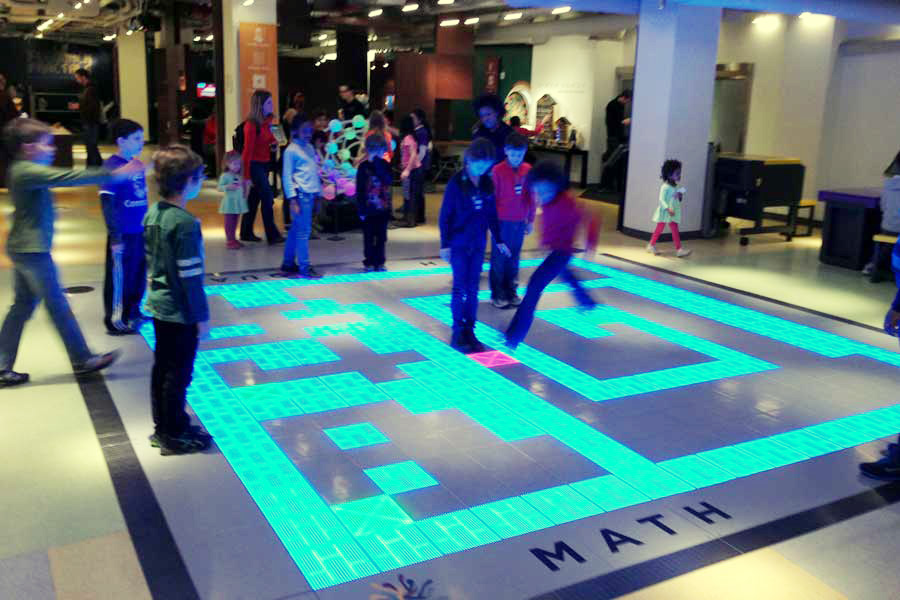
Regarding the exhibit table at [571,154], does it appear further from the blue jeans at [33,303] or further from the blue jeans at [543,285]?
the blue jeans at [33,303]

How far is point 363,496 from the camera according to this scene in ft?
11.7

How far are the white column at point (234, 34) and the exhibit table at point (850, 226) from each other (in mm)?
8259

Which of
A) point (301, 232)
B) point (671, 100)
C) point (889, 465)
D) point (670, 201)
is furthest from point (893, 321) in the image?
point (671, 100)

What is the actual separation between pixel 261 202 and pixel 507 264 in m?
3.61

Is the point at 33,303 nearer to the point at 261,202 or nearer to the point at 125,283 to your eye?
the point at 125,283

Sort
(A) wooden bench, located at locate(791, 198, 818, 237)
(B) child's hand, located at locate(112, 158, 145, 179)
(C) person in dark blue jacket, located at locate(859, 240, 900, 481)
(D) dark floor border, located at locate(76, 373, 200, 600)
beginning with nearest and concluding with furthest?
(D) dark floor border, located at locate(76, 373, 200, 600) < (C) person in dark blue jacket, located at locate(859, 240, 900, 481) < (B) child's hand, located at locate(112, 158, 145, 179) < (A) wooden bench, located at locate(791, 198, 818, 237)

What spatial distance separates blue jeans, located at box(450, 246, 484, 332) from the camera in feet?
17.9

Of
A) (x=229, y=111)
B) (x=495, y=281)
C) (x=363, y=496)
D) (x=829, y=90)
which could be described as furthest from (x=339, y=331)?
(x=829, y=90)

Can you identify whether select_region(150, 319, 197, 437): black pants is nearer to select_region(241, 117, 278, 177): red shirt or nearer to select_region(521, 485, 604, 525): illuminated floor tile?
select_region(521, 485, 604, 525): illuminated floor tile

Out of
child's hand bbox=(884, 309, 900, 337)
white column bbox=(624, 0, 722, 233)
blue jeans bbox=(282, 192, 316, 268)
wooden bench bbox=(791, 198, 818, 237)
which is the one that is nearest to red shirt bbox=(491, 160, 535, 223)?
blue jeans bbox=(282, 192, 316, 268)

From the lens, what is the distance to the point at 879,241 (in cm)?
811

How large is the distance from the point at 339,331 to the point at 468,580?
324 cm

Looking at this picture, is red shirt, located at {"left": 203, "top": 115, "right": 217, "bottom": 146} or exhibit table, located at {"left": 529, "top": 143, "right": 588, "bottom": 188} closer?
red shirt, located at {"left": 203, "top": 115, "right": 217, "bottom": 146}

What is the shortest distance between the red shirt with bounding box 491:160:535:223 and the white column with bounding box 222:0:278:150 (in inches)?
285
